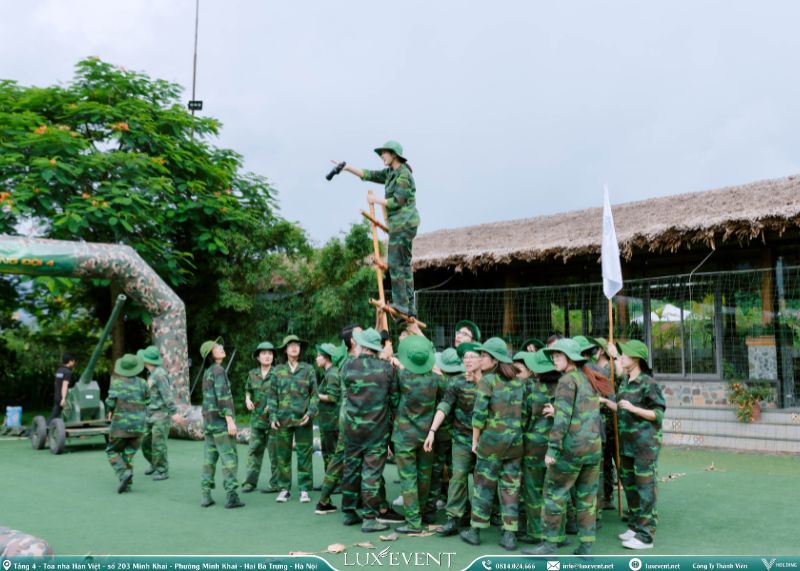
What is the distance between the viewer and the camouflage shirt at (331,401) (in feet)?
25.0

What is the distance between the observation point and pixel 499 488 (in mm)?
5637

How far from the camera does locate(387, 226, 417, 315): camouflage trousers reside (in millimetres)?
7055

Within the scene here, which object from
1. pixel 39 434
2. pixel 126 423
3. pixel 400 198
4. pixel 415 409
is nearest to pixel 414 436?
pixel 415 409

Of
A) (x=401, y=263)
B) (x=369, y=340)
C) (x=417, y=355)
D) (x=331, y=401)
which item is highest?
(x=401, y=263)

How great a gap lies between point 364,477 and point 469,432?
1.06m

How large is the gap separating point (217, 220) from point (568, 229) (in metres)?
7.24

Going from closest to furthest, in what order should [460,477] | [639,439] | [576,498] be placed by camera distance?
[576,498], [639,439], [460,477]

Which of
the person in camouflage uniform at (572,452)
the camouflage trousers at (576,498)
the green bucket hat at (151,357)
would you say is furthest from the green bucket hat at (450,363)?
the green bucket hat at (151,357)

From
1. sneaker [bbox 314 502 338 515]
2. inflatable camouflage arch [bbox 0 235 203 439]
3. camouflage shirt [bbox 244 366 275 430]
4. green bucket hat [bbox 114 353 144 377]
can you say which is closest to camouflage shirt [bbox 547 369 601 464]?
sneaker [bbox 314 502 338 515]

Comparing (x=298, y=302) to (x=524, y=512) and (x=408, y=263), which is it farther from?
(x=524, y=512)

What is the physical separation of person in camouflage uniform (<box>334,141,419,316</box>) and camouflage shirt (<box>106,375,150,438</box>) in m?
3.34

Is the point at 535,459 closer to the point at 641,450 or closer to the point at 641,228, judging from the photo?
the point at 641,450

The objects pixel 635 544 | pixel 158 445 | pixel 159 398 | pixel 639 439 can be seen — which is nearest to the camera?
pixel 635 544

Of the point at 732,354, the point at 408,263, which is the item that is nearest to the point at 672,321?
the point at 732,354
